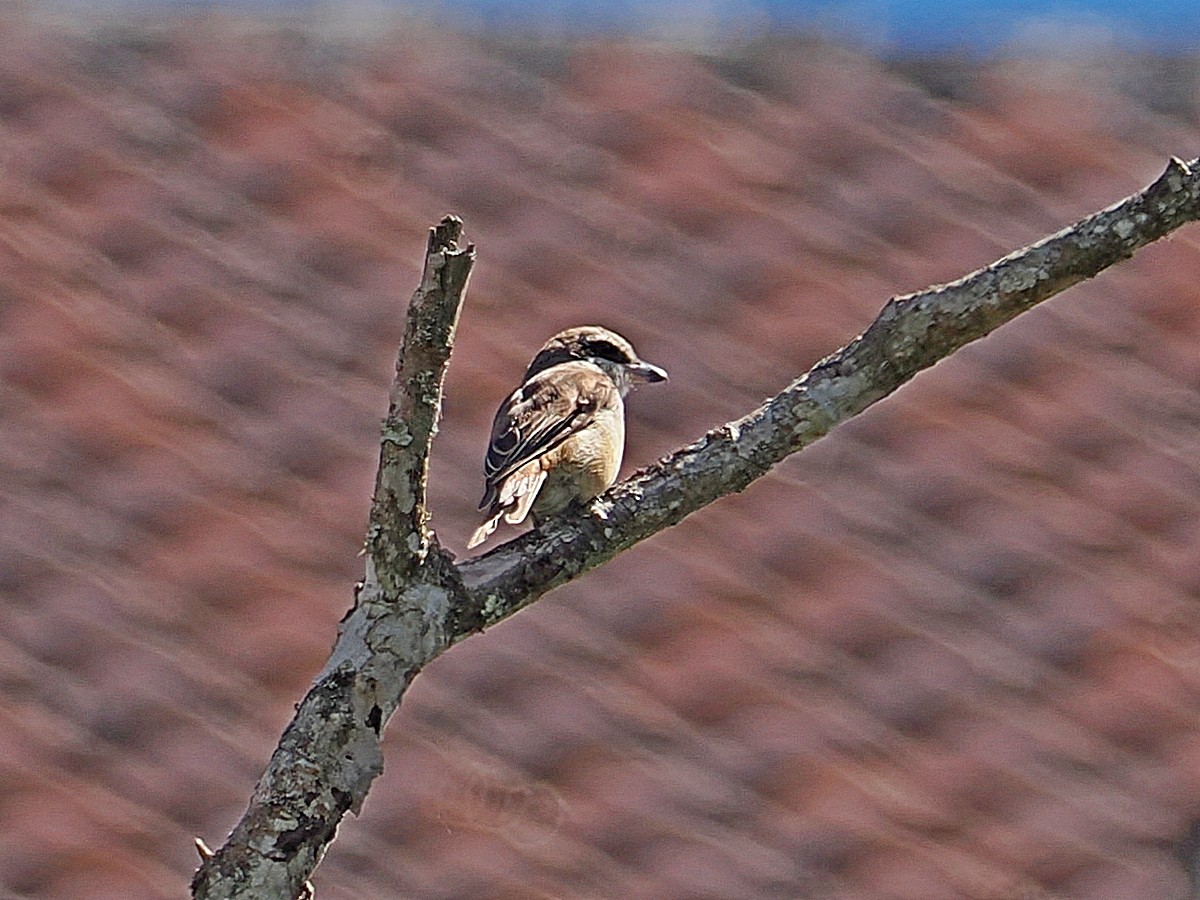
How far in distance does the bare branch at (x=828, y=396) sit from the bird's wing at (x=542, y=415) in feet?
3.21

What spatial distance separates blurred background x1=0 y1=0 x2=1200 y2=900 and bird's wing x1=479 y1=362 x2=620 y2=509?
0.94 metres

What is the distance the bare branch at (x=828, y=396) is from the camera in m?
3.43

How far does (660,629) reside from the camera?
593cm

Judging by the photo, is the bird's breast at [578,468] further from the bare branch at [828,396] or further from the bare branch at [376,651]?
the bare branch at [376,651]

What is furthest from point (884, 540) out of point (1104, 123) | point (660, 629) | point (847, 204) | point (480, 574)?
point (480, 574)

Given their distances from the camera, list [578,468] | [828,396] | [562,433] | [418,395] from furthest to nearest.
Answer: [562,433] → [578,468] → [828,396] → [418,395]

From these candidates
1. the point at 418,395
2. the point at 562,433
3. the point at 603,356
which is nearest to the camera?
the point at 418,395

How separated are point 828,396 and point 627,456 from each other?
2.61 m

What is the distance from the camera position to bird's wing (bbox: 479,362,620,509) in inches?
184

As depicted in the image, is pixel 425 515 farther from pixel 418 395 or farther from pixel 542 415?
pixel 542 415

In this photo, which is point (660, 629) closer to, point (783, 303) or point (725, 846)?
point (725, 846)

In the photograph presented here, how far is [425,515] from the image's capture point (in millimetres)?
3295

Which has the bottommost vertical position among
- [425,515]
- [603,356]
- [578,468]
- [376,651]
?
[376,651]

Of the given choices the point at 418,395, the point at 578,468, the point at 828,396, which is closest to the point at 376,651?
the point at 418,395
